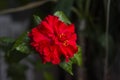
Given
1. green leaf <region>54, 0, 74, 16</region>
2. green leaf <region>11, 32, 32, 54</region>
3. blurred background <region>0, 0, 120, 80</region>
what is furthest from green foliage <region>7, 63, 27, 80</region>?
green leaf <region>11, 32, 32, 54</region>

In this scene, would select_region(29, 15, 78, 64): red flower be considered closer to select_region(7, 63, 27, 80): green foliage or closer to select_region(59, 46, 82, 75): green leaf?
select_region(59, 46, 82, 75): green leaf

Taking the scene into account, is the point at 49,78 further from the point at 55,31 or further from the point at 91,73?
the point at 55,31

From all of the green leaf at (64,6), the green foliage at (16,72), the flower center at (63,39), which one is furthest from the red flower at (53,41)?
the green foliage at (16,72)

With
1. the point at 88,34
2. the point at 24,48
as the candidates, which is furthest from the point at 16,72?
the point at 24,48

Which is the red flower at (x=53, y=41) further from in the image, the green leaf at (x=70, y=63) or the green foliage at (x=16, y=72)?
the green foliage at (x=16, y=72)

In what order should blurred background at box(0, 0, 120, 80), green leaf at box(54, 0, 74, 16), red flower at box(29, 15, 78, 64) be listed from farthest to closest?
blurred background at box(0, 0, 120, 80) < green leaf at box(54, 0, 74, 16) < red flower at box(29, 15, 78, 64)

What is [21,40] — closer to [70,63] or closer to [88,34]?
[70,63]

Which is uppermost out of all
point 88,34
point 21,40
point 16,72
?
point 21,40

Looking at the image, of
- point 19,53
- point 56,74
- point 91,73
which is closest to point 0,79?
point 56,74
